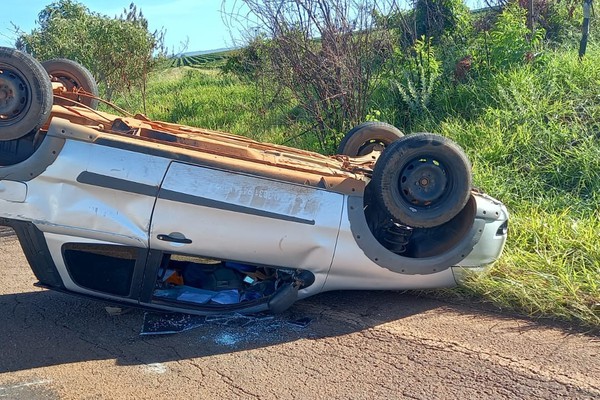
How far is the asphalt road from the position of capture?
3.29 metres

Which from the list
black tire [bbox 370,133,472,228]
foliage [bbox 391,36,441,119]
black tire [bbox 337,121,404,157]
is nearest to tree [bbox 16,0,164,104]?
foliage [bbox 391,36,441,119]

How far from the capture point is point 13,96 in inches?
153

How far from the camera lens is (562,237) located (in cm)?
527

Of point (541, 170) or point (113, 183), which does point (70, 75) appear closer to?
point (113, 183)

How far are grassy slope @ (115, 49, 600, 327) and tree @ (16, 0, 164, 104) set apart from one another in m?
3.52

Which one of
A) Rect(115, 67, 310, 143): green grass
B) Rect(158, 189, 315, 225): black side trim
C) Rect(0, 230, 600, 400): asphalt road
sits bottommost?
Rect(0, 230, 600, 400): asphalt road

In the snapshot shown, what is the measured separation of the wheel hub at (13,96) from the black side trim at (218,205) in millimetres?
1049

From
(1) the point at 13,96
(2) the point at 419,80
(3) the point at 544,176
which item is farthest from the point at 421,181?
(2) the point at 419,80

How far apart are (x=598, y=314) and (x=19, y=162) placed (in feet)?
12.7

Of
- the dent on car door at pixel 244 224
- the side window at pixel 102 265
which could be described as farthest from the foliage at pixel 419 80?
the side window at pixel 102 265

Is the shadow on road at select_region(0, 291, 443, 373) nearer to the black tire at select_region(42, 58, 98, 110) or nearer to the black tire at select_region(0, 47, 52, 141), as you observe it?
the black tire at select_region(0, 47, 52, 141)

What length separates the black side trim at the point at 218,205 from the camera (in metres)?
3.86

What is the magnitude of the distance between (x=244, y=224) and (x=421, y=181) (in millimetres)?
1196

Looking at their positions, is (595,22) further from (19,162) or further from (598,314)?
(19,162)
